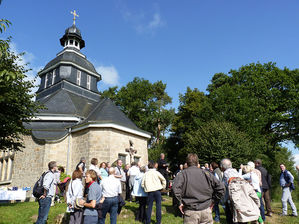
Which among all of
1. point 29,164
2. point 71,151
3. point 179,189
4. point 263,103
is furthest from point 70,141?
point 263,103

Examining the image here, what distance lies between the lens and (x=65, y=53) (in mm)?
29531

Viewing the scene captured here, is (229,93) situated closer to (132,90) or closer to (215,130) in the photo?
(215,130)

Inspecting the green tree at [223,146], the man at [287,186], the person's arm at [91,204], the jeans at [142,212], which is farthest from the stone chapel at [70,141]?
the person's arm at [91,204]

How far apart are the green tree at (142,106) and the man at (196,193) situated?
2601 centimetres

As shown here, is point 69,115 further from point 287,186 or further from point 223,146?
point 287,186

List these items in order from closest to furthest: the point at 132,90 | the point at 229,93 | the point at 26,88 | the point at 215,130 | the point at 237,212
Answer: the point at 237,212 < the point at 26,88 < the point at 215,130 < the point at 229,93 < the point at 132,90

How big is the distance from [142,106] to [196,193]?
26891 mm

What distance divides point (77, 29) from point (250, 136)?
26.9 metres

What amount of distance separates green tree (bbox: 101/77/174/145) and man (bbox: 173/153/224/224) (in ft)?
85.3

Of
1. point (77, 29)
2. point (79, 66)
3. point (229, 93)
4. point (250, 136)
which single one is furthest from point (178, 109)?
point (77, 29)

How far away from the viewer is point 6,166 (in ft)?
63.7

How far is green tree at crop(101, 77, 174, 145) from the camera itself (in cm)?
3055

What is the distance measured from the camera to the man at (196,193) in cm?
375

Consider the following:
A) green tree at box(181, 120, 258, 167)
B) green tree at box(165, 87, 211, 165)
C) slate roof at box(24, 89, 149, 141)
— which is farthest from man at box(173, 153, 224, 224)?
green tree at box(165, 87, 211, 165)
